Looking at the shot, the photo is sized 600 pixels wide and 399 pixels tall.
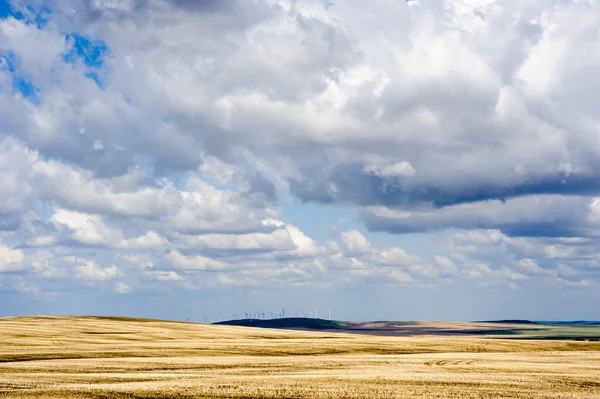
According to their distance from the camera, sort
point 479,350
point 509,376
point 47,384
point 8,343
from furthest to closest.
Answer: point 479,350
point 8,343
point 509,376
point 47,384

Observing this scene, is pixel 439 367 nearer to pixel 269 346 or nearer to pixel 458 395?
pixel 458 395

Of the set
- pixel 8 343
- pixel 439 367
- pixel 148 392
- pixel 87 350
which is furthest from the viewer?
pixel 8 343

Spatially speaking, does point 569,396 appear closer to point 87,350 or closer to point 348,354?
point 348,354

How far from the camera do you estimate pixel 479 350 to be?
80062mm

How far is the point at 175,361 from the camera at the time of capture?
5591 cm

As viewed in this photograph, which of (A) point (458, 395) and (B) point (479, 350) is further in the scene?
(B) point (479, 350)

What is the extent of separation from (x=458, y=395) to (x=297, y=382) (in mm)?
9315

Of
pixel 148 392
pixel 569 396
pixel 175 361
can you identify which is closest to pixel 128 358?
pixel 175 361

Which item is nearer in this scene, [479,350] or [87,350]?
[87,350]

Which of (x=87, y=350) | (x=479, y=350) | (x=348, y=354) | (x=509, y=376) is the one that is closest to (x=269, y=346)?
(x=348, y=354)

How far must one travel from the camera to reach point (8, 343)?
7238 cm

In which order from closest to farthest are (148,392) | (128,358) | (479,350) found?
1. (148,392)
2. (128,358)
3. (479,350)

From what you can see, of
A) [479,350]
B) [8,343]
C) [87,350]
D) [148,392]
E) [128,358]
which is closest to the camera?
[148,392]

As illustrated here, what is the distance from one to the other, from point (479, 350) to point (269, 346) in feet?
79.8
